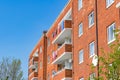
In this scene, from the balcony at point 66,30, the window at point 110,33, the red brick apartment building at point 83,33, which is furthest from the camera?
the balcony at point 66,30

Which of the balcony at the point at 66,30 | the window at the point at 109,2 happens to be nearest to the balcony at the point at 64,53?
the balcony at the point at 66,30

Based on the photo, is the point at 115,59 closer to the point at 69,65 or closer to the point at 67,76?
the point at 67,76

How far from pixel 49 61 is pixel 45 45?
4411mm

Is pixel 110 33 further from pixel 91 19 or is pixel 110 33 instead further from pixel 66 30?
pixel 66 30

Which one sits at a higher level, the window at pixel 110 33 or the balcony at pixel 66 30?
the balcony at pixel 66 30

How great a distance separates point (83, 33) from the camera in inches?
1564

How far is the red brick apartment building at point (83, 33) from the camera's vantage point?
3256 cm

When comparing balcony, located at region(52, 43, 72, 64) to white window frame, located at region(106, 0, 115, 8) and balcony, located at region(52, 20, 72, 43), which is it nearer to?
balcony, located at region(52, 20, 72, 43)

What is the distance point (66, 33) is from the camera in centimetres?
4716

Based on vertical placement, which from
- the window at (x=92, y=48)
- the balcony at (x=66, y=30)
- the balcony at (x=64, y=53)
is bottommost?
the window at (x=92, y=48)

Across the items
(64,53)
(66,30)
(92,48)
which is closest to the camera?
(92,48)

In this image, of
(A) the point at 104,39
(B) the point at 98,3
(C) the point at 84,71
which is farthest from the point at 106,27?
(C) the point at 84,71

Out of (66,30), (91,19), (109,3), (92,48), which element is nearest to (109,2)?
(109,3)

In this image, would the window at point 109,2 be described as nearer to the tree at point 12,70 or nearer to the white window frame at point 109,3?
the white window frame at point 109,3
